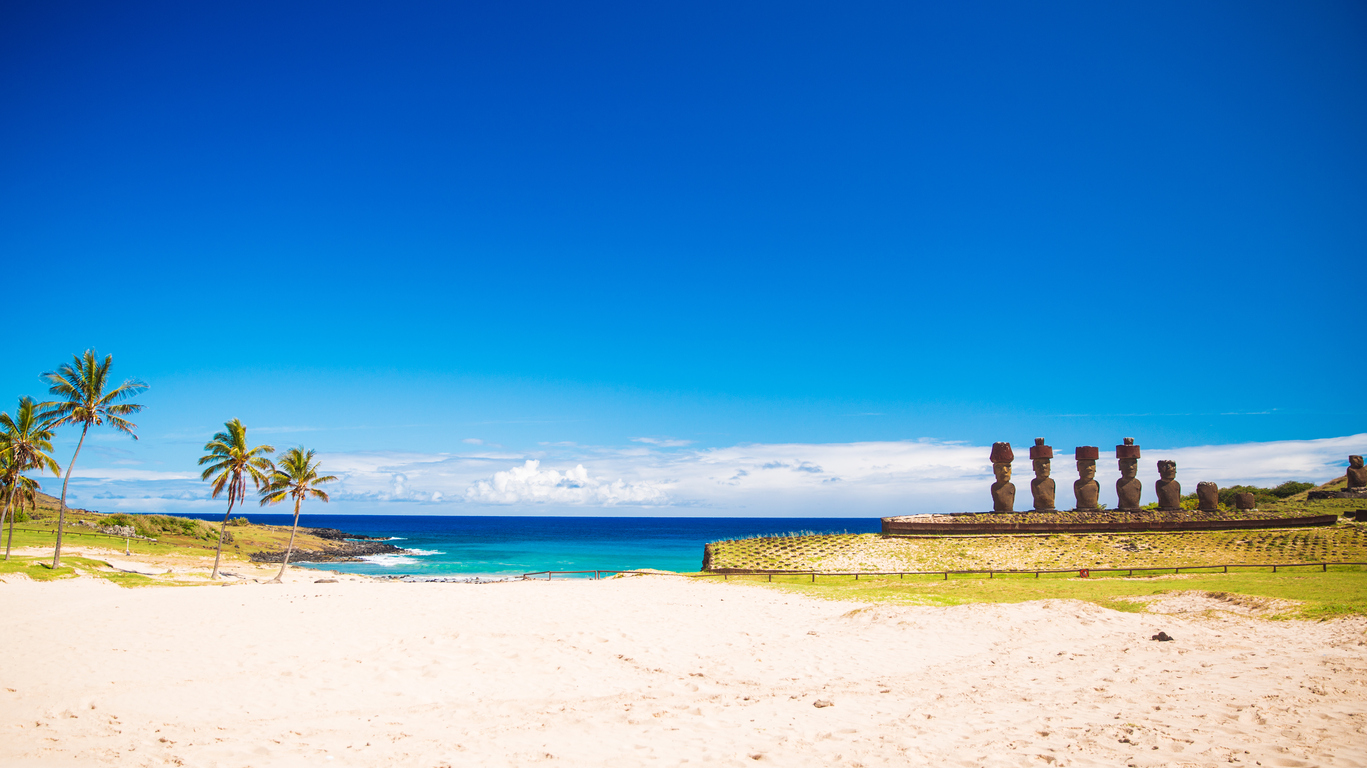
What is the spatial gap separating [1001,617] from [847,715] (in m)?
9.80

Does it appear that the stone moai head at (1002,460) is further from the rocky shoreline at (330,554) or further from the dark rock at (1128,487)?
the rocky shoreline at (330,554)

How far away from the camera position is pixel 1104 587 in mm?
24453

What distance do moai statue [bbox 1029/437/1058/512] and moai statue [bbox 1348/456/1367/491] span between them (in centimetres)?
2819

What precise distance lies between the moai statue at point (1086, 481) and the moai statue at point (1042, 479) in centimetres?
182

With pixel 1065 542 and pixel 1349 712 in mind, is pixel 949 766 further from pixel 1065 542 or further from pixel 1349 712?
pixel 1065 542

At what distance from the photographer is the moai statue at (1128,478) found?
4731cm

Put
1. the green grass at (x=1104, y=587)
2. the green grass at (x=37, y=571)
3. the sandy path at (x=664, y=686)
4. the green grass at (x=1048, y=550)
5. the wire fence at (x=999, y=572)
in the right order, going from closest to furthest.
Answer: the sandy path at (x=664, y=686) → the green grass at (x=1104, y=587) → the green grass at (x=37, y=571) → the wire fence at (x=999, y=572) → the green grass at (x=1048, y=550)

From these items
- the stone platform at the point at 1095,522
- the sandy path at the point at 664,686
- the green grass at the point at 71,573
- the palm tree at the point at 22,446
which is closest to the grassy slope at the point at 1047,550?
the stone platform at the point at 1095,522

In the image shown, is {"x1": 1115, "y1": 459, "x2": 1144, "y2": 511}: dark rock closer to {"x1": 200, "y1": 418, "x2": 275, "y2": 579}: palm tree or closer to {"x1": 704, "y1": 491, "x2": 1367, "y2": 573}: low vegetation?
{"x1": 704, "y1": 491, "x2": 1367, "y2": 573}: low vegetation

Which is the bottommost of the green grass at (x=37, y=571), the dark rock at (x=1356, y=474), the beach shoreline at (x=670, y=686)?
the green grass at (x=37, y=571)

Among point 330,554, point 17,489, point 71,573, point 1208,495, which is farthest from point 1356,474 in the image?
point 330,554

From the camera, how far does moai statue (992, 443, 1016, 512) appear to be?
47969 millimetres

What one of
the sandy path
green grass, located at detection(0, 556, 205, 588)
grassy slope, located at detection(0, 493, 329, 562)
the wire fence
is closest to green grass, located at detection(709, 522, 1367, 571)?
the wire fence

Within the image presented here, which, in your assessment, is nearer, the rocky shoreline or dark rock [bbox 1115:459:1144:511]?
dark rock [bbox 1115:459:1144:511]
